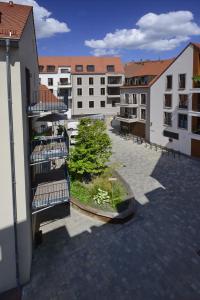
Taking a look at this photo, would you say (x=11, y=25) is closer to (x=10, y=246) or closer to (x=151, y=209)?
(x=10, y=246)

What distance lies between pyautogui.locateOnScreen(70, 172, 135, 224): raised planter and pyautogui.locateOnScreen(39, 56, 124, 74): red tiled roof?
145 ft

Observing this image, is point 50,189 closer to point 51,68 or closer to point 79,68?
point 51,68

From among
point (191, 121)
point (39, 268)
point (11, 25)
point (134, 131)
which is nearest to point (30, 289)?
point (39, 268)

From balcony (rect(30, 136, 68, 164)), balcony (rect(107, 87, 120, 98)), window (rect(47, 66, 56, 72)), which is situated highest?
window (rect(47, 66, 56, 72))

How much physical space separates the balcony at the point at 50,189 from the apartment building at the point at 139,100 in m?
25.5

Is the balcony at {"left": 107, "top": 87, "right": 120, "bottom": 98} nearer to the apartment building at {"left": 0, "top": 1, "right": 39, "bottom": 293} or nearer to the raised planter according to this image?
the raised planter

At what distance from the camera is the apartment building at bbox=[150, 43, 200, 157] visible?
3025 cm

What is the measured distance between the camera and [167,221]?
17.5m


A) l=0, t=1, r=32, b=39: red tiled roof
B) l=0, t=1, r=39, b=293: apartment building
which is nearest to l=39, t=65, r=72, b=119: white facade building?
l=0, t=1, r=32, b=39: red tiled roof

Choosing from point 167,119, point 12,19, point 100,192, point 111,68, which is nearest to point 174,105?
point 167,119

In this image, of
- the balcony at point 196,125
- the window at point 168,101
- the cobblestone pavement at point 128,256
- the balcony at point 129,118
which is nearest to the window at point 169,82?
the window at point 168,101

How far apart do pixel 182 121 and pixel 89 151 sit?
15754 millimetres

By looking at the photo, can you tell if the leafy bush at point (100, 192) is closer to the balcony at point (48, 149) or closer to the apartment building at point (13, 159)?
the balcony at point (48, 149)

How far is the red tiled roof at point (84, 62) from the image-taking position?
58344 millimetres
